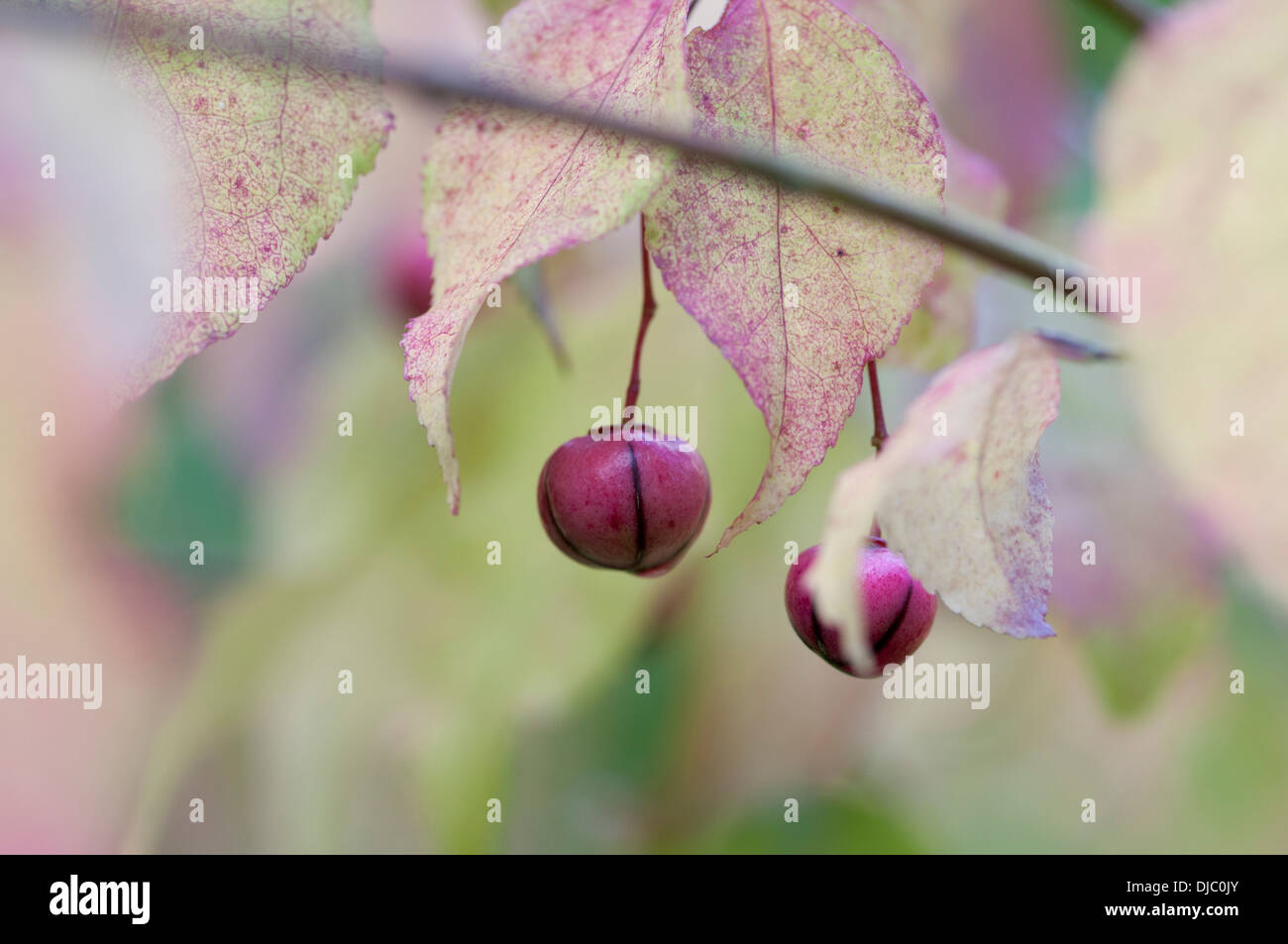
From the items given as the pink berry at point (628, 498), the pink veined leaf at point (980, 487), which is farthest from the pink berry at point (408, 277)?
the pink veined leaf at point (980, 487)

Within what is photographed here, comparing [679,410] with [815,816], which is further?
[815,816]

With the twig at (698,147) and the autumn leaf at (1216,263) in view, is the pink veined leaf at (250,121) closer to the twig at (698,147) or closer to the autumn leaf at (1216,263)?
the twig at (698,147)

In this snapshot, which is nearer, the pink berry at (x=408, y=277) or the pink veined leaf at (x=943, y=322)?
the pink veined leaf at (x=943, y=322)

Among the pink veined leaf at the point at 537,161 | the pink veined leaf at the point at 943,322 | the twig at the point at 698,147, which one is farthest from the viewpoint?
the pink veined leaf at the point at 943,322

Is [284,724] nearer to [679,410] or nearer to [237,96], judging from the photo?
[679,410]

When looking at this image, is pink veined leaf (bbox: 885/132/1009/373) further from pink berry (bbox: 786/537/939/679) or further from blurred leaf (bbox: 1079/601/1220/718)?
blurred leaf (bbox: 1079/601/1220/718)

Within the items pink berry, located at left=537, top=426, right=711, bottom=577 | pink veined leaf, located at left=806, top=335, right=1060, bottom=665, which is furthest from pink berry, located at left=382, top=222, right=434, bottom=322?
pink veined leaf, located at left=806, top=335, right=1060, bottom=665
